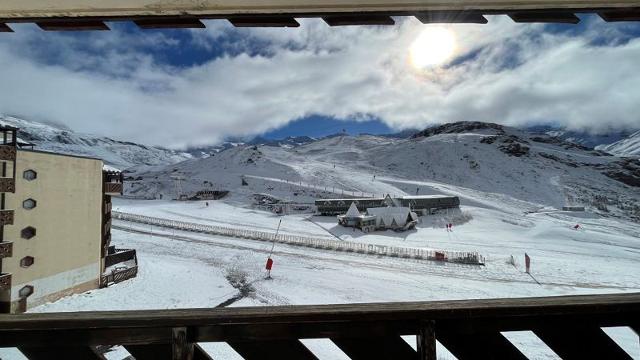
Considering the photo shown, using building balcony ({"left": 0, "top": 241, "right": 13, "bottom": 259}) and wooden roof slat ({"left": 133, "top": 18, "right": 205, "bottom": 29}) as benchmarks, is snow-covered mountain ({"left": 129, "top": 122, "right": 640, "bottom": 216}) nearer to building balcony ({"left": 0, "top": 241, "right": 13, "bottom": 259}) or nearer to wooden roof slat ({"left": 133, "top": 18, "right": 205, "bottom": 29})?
building balcony ({"left": 0, "top": 241, "right": 13, "bottom": 259})

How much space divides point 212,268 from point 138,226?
24.5 metres

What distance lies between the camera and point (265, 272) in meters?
28.2

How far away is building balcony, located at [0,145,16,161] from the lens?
17797 mm

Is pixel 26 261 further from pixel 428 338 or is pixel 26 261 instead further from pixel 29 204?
pixel 428 338

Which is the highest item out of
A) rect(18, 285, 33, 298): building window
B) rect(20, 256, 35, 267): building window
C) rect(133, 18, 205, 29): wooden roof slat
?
rect(133, 18, 205, 29): wooden roof slat

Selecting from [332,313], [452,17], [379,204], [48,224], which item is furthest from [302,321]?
[379,204]

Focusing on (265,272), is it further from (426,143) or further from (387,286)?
(426,143)

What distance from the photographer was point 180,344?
1.88 m

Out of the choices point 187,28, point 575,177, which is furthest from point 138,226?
point 575,177

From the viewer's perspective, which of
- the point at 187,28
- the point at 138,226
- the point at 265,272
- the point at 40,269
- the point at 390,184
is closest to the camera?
the point at 187,28

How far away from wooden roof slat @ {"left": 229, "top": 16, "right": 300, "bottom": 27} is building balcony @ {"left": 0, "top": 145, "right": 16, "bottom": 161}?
21.2 metres

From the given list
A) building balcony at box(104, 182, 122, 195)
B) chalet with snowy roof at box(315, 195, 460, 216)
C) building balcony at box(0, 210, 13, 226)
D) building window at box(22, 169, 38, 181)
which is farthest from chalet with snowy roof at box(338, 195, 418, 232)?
building balcony at box(0, 210, 13, 226)

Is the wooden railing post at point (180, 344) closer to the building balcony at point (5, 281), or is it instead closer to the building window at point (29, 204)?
the building balcony at point (5, 281)

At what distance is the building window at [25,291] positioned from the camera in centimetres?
1883
